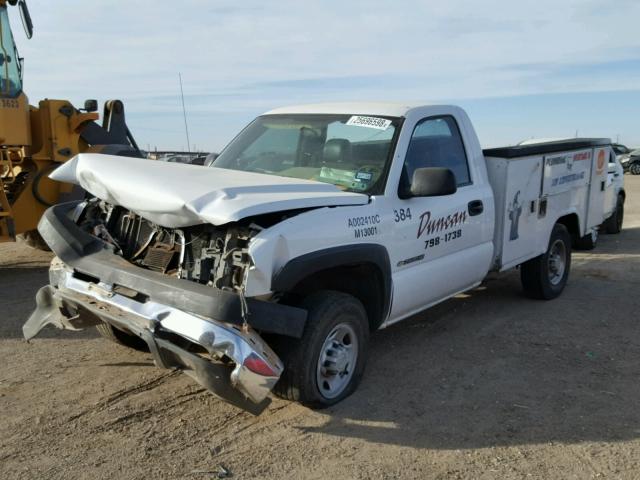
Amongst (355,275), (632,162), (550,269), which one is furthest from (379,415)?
(632,162)

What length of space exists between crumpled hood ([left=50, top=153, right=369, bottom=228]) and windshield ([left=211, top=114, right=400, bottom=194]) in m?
0.41

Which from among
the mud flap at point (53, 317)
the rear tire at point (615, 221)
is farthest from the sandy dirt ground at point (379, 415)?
the rear tire at point (615, 221)

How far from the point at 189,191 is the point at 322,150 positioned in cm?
158


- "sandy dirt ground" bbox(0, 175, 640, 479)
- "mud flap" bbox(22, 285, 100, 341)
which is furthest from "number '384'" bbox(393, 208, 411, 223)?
"mud flap" bbox(22, 285, 100, 341)

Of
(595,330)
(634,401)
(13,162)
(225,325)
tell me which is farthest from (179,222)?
(13,162)

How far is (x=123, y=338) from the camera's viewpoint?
487 cm

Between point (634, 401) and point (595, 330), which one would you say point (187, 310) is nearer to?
point (634, 401)

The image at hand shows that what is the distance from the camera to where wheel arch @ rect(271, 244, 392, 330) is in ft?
12.2

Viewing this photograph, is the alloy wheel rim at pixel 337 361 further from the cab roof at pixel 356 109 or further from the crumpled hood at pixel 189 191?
the cab roof at pixel 356 109

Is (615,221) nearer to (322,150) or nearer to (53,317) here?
(322,150)

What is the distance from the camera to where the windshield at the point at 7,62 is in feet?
26.7

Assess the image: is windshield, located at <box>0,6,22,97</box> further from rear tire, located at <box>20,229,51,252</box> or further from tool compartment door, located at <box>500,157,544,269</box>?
tool compartment door, located at <box>500,157,544,269</box>

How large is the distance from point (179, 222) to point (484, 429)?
88.4 inches

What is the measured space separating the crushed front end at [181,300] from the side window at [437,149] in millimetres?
1611
